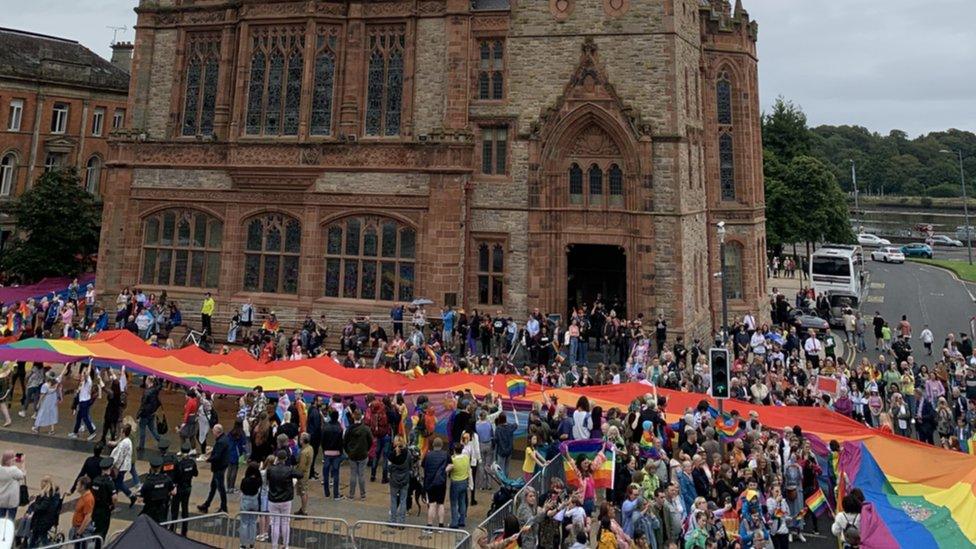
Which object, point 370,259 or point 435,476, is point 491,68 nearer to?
point 370,259

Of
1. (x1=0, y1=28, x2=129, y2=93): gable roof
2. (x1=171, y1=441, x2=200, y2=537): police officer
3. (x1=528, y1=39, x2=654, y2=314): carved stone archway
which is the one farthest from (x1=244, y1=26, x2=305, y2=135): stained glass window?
(x1=0, y1=28, x2=129, y2=93): gable roof

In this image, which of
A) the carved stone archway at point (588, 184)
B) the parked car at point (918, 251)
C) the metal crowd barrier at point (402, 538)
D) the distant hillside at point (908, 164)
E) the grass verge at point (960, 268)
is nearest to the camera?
the metal crowd barrier at point (402, 538)

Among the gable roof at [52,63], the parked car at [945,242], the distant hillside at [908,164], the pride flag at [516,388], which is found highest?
the distant hillside at [908,164]

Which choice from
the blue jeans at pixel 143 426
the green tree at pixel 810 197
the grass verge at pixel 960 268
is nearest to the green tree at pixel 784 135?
the green tree at pixel 810 197

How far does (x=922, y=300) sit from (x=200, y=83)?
2053 inches

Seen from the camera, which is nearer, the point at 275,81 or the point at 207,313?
the point at 207,313

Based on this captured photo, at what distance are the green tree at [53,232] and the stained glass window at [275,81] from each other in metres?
16.5

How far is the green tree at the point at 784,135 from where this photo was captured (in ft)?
201

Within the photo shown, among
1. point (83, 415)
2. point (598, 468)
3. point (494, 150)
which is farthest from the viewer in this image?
point (494, 150)

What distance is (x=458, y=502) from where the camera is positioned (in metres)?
12.3

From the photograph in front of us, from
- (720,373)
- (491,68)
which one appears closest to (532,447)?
(720,373)

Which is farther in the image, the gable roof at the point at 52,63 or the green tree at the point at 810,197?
the green tree at the point at 810,197

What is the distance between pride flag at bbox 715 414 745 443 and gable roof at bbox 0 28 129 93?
52.2 metres

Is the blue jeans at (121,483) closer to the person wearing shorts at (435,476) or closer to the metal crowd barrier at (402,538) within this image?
the metal crowd barrier at (402,538)
